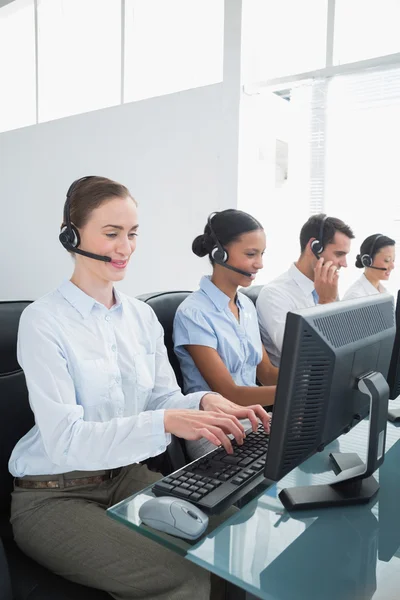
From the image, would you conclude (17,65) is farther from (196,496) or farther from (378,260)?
(196,496)

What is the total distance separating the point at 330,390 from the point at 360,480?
0.82 ft

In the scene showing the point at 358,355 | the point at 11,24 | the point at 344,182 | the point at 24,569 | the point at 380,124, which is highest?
the point at 11,24

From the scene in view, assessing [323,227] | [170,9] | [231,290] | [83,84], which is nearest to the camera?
[231,290]

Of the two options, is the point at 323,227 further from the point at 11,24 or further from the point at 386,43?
the point at 11,24

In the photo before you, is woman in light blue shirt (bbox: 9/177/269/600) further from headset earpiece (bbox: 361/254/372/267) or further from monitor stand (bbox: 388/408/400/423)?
headset earpiece (bbox: 361/254/372/267)

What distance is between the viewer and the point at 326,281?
2.25 metres

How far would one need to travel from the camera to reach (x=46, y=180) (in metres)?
4.94

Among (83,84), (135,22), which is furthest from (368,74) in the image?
(83,84)

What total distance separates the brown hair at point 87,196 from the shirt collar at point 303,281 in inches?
46.1

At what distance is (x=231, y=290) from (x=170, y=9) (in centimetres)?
302

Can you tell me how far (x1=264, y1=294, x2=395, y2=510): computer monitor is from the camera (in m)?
0.75

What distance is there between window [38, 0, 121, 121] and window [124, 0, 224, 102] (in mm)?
154

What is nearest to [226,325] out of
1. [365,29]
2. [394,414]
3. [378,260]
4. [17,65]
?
[394,414]

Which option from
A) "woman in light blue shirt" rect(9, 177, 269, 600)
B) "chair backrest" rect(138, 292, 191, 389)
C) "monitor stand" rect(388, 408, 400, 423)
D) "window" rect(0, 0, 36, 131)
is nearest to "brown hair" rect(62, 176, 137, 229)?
"woman in light blue shirt" rect(9, 177, 269, 600)
